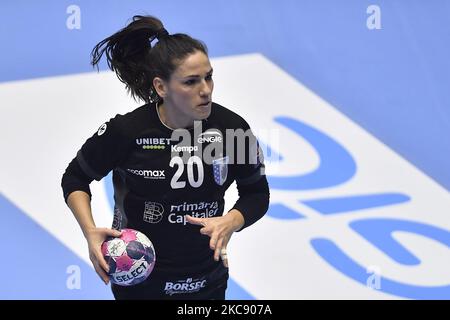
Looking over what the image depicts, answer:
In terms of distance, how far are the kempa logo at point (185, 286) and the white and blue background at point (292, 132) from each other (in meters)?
1.31

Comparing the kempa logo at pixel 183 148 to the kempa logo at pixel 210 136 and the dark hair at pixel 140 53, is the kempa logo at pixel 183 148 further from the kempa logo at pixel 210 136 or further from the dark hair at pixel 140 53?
the dark hair at pixel 140 53

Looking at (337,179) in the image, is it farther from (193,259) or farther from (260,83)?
(193,259)

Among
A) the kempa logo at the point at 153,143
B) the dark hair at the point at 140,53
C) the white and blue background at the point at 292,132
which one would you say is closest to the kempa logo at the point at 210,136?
the kempa logo at the point at 153,143

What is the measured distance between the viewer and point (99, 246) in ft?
9.68

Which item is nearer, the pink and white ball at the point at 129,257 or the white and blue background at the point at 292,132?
the pink and white ball at the point at 129,257

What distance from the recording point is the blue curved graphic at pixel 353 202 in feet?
14.9

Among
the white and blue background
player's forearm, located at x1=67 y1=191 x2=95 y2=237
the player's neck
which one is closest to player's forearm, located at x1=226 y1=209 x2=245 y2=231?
the player's neck

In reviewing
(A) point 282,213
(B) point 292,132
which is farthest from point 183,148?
(B) point 292,132

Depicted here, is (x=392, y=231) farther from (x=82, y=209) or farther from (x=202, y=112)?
(x=82, y=209)

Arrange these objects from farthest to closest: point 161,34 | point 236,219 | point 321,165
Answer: point 321,165 < point 161,34 < point 236,219

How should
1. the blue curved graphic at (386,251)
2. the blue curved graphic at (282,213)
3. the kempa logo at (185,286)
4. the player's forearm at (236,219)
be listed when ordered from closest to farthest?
the player's forearm at (236,219) → the kempa logo at (185,286) → the blue curved graphic at (386,251) → the blue curved graphic at (282,213)

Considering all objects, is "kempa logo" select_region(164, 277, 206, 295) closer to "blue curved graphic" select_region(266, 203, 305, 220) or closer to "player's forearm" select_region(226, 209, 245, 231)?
"player's forearm" select_region(226, 209, 245, 231)

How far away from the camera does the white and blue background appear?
14.6 ft

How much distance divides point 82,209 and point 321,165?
5.99ft
